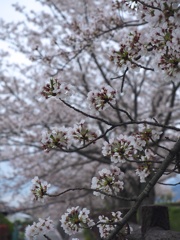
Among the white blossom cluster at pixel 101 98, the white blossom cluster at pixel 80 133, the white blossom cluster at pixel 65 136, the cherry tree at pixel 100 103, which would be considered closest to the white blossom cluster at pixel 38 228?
the cherry tree at pixel 100 103

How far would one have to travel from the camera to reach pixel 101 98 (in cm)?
246

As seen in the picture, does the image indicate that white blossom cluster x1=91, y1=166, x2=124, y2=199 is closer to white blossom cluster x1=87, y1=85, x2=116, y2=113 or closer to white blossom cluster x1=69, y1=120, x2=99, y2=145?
white blossom cluster x1=69, y1=120, x2=99, y2=145

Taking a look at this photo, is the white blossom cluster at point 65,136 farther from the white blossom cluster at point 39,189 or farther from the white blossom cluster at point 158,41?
the white blossom cluster at point 158,41

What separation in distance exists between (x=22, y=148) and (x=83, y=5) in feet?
20.7

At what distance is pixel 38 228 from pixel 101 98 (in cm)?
117

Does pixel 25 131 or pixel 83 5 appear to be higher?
pixel 83 5

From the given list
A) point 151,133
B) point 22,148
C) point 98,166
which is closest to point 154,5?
point 151,133

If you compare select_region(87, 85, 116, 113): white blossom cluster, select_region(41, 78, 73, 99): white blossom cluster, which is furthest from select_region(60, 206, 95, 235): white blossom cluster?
select_region(41, 78, 73, 99): white blossom cluster

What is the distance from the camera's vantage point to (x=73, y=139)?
8.79ft

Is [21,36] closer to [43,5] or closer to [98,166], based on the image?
[43,5]

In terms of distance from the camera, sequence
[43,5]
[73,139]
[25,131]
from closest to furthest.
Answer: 1. [73,139]
2. [43,5]
3. [25,131]

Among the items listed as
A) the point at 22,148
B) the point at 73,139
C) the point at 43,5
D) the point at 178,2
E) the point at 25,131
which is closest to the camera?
the point at 178,2

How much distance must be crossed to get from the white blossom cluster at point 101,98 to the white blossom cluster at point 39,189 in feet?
2.43

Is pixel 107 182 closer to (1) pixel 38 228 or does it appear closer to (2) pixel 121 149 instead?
(2) pixel 121 149
